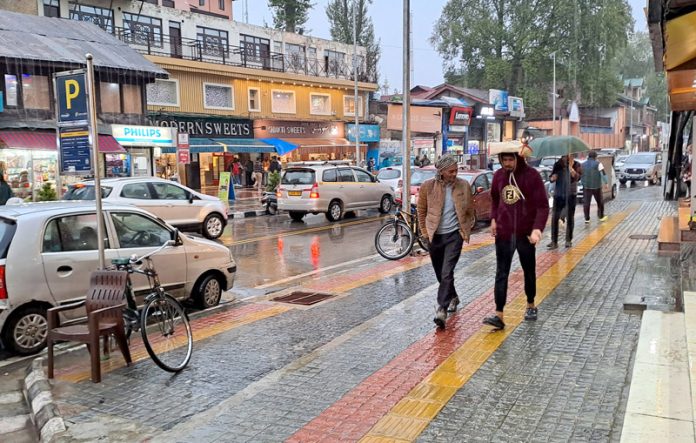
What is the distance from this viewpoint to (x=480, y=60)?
59.2 m

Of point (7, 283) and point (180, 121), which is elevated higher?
point (180, 121)

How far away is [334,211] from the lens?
1845 cm

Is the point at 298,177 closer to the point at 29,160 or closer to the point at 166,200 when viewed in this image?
the point at 166,200

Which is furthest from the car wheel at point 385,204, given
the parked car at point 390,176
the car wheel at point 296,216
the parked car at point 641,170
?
the parked car at point 641,170

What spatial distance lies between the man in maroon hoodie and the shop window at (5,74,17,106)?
68.9ft

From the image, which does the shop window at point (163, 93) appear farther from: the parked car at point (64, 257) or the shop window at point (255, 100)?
the parked car at point (64, 257)

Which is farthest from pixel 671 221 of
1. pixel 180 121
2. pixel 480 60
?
pixel 480 60

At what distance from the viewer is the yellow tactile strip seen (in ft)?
13.6

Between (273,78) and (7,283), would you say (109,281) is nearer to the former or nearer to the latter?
(7,283)

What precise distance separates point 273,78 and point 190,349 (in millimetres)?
30593

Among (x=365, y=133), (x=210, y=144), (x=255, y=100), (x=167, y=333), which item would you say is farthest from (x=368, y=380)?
(x=365, y=133)

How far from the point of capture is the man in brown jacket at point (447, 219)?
21.1 feet

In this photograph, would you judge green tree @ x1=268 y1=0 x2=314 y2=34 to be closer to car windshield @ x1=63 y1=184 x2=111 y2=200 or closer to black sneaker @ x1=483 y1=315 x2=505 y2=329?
car windshield @ x1=63 y1=184 x2=111 y2=200

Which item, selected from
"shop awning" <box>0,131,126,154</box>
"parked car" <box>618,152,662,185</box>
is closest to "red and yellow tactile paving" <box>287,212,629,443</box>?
"shop awning" <box>0,131,126,154</box>
